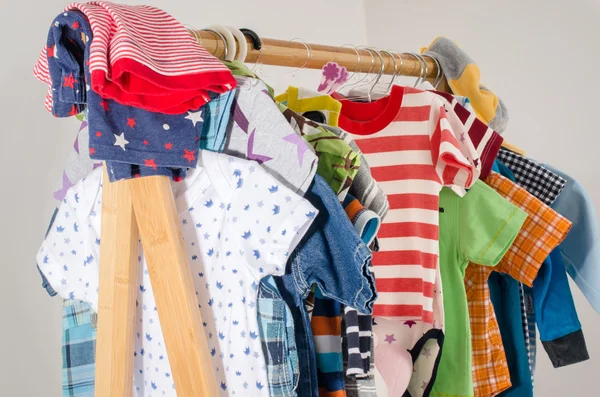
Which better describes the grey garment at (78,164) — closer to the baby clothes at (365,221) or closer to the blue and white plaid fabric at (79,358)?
the blue and white plaid fabric at (79,358)

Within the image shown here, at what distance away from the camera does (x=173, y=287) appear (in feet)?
2.63

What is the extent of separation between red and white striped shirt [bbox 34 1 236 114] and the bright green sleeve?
0.57 metres

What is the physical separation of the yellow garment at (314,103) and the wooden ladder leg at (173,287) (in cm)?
30

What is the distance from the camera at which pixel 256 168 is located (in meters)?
0.79

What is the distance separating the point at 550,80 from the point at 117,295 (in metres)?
1.55

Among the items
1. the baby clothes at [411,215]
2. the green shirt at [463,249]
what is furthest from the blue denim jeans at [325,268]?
the green shirt at [463,249]

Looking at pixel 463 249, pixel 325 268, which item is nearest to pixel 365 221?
pixel 325 268

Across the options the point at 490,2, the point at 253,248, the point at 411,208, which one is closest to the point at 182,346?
the point at 253,248

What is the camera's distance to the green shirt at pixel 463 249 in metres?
1.14

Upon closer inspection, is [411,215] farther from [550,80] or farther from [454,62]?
[550,80]

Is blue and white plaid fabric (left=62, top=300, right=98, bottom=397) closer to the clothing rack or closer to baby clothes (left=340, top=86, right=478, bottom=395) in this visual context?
the clothing rack

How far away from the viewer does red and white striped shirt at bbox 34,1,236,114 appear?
27.9 inches

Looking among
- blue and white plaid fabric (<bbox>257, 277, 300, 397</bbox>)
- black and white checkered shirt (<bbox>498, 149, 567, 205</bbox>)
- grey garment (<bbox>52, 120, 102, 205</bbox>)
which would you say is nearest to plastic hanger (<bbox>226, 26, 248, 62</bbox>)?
grey garment (<bbox>52, 120, 102, 205</bbox>)

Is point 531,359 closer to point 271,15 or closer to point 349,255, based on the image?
point 349,255
